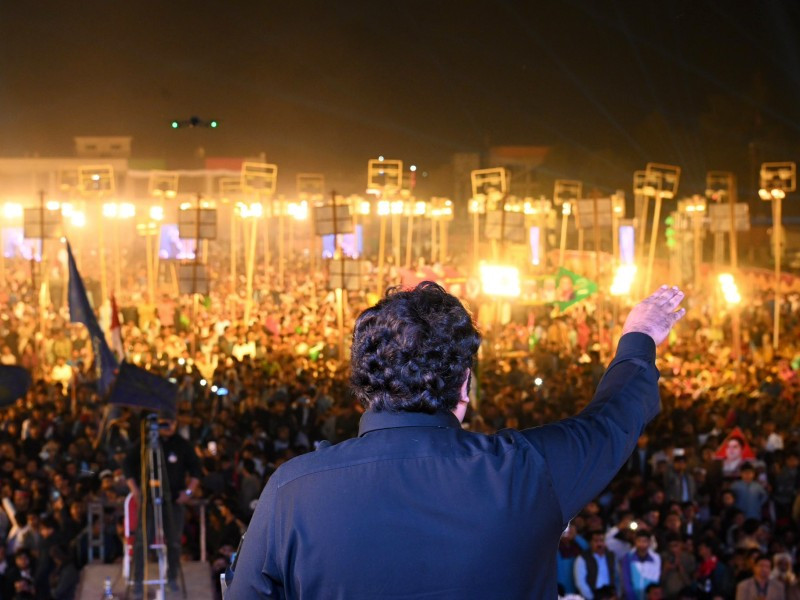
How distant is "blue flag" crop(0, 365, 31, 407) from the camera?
7312 millimetres

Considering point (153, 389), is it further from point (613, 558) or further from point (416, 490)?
point (416, 490)

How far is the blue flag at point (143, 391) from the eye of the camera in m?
8.31

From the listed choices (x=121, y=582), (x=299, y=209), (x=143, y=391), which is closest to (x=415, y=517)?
(x=121, y=582)

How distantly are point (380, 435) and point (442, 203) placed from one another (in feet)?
115

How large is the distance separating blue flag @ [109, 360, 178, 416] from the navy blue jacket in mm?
6815

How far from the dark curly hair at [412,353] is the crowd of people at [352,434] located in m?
5.25

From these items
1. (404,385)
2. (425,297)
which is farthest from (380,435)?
(425,297)

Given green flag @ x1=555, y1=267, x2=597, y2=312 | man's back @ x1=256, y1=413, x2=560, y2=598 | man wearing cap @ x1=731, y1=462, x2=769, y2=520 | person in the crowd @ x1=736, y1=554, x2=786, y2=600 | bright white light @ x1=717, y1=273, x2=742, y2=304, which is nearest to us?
man's back @ x1=256, y1=413, x2=560, y2=598

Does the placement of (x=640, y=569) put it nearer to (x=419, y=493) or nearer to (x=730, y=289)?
(x=419, y=493)

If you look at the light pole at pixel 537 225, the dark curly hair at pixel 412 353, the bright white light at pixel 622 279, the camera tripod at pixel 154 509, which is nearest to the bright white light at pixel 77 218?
the light pole at pixel 537 225

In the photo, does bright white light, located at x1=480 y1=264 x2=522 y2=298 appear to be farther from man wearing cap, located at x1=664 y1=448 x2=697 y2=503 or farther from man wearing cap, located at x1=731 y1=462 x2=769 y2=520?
man wearing cap, located at x1=731 y1=462 x2=769 y2=520

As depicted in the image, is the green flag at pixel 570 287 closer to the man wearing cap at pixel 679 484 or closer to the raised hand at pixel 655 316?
the man wearing cap at pixel 679 484

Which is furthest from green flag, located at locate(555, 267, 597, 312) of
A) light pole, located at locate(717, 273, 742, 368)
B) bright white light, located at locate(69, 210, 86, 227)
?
bright white light, located at locate(69, 210, 86, 227)

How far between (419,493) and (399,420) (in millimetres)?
137
